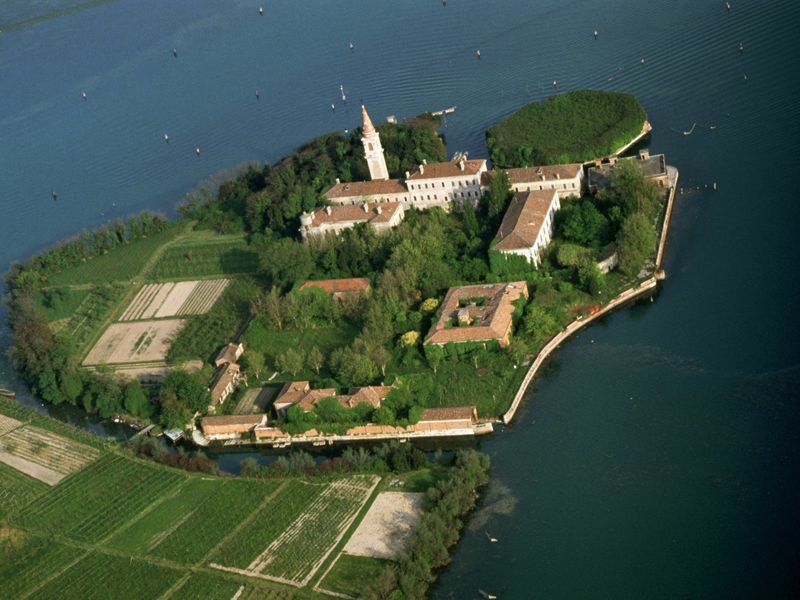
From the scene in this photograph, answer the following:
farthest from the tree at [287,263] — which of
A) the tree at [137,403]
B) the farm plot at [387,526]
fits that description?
the farm plot at [387,526]

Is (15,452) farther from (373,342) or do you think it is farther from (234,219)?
(234,219)

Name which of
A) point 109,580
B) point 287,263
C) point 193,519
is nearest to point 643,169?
point 287,263

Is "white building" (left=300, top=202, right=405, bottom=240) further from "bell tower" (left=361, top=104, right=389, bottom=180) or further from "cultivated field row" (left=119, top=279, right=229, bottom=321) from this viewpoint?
"cultivated field row" (left=119, top=279, right=229, bottom=321)

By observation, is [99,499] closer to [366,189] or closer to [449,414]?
[449,414]

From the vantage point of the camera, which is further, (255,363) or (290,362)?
(255,363)

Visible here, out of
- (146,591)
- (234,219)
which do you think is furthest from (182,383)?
(234,219)
